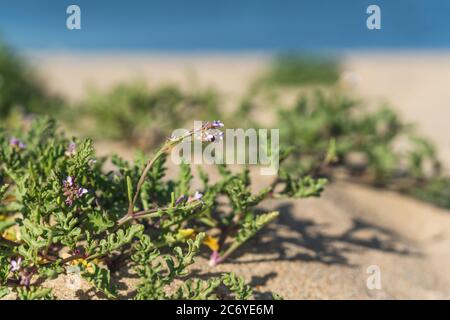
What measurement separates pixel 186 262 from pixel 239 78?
8811 millimetres

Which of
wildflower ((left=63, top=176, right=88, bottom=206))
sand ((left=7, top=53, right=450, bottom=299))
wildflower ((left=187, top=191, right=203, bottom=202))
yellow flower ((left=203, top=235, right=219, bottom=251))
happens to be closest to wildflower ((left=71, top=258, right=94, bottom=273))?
sand ((left=7, top=53, right=450, bottom=299))

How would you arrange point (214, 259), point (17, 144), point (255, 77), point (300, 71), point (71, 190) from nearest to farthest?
point (71, 190) < point (214, 259) < point (17, 144) < point (300, 71) < point (255, 77)

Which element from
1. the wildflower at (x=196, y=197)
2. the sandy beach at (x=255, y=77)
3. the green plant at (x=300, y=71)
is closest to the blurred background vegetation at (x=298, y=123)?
the sandy beach at (x=255, y=77)

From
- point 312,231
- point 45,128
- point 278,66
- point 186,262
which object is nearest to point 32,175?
point 45,128

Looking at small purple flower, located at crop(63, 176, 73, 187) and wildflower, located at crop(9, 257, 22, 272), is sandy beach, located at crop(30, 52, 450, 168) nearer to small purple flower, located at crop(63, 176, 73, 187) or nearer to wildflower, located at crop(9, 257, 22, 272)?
small purple flower, located at crop(63, 176, 73, 187)

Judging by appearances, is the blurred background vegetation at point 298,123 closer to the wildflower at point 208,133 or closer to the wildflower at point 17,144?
the wildflower at point 17,144

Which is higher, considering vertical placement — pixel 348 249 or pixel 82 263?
pixel 82 263

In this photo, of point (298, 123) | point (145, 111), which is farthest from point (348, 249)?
point (145, 111)

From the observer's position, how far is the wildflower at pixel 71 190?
212 cm

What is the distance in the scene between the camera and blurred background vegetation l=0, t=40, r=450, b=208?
13.4 feet

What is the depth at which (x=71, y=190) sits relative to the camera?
2.13m

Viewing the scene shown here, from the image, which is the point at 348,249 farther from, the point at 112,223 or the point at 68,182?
the point at 68,182

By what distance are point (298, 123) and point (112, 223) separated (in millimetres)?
2347
